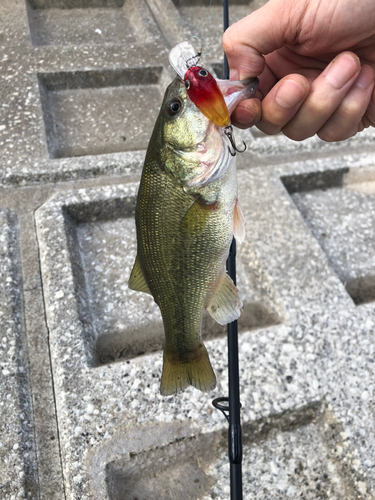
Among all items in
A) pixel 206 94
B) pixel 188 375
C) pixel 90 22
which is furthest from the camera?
pixel 90 22

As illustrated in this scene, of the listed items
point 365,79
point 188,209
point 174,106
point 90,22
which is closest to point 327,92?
point 365,79

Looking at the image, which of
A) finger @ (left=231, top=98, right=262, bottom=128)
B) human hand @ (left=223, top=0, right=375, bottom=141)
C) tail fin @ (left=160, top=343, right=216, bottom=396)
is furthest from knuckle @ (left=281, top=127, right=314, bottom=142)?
tail fin @ (left=160, top=343, right=216, bottom=396)

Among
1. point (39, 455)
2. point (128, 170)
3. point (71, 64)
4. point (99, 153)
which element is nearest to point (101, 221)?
point (128, 170)

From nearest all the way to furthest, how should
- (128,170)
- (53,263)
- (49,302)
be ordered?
(49,302), (53,263), (128,170)

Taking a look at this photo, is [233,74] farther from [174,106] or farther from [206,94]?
[206,94]

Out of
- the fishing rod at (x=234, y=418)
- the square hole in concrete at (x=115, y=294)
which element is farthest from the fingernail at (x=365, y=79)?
the square hole in concrete at (x=115, y=294)

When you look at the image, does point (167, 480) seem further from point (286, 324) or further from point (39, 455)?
point (286, 324)
